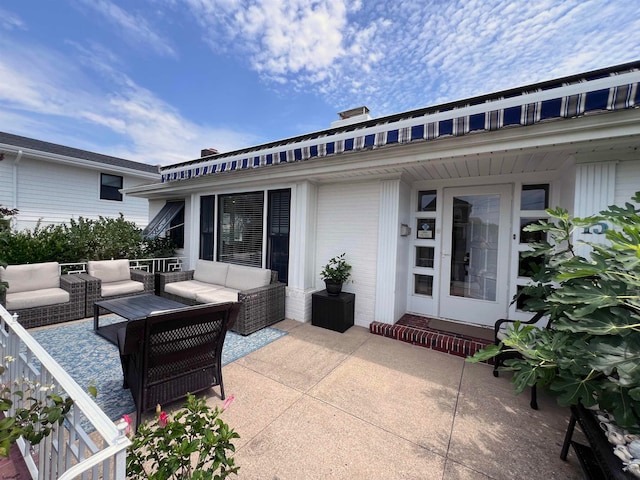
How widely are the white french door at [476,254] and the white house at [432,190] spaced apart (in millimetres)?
19

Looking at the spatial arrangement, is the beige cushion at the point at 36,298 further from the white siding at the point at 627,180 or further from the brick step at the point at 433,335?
the white siding at the point at 627,180

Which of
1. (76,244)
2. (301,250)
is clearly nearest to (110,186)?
(76,244)

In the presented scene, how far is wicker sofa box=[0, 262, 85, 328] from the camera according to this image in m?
4.37

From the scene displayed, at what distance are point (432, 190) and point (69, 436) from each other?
5586mm

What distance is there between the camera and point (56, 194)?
33.7ft

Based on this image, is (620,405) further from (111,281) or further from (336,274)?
(111,281)

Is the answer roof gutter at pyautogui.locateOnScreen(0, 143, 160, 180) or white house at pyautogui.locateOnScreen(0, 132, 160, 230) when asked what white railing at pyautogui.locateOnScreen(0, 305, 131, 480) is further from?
white house at pyautogui.locateOnScreen(0, 132, 160, 230)

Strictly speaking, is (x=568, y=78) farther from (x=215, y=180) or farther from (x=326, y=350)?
(x=215, y=180)

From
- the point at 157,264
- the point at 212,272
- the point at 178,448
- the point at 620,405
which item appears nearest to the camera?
the point at 178,448

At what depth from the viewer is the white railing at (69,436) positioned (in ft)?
3.35

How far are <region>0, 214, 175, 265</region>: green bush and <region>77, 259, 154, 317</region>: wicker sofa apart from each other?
103 cm

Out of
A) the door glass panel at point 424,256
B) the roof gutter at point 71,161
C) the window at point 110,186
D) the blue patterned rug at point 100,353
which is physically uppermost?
the roof gutter at point 71,161

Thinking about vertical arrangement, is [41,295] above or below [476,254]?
below

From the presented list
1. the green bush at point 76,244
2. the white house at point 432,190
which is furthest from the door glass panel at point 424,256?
the green bush at point 76,244
